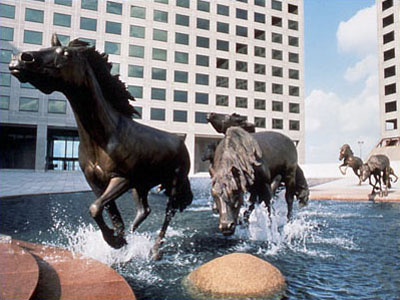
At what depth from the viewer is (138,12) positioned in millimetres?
49469

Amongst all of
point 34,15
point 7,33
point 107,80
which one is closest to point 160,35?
point 34,15

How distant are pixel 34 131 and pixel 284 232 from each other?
50.6 m

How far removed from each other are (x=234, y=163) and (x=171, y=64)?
4834cm

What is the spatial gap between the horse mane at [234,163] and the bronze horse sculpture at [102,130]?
983mm

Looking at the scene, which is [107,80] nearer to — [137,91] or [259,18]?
[137,91]

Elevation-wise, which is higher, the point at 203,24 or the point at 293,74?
the point at 203,24

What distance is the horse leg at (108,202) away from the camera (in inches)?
148

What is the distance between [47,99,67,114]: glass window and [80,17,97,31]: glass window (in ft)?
41.0

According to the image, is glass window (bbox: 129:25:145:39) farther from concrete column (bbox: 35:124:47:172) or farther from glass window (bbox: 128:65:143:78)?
concrete column (bbox: 35:124:47:172)

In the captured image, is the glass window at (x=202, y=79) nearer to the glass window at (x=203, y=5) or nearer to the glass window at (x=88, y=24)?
the glass window at (x=203, y=5)

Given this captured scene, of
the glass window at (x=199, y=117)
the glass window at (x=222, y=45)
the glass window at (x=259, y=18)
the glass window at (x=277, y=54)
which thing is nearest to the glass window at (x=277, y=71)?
the glass window at (x=277, y=54)

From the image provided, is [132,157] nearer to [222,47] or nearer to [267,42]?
[222,47]

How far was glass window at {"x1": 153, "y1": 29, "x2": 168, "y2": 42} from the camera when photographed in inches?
1969

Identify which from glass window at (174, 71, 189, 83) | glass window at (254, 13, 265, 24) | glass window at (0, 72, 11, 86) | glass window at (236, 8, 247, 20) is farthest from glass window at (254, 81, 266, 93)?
glass window at (0, 72, 11, 86)
